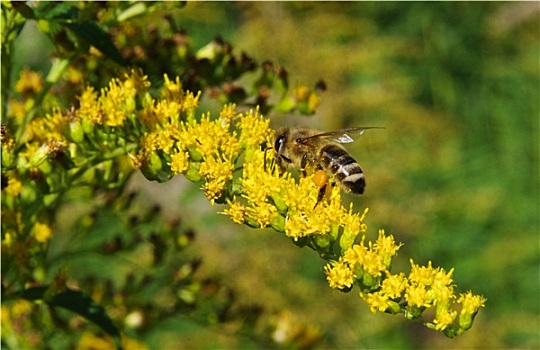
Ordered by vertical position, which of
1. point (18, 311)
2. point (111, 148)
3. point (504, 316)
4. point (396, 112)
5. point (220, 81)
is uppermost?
point (396, 112)

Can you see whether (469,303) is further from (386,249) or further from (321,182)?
(321,182)

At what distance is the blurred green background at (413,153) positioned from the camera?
13.3ft

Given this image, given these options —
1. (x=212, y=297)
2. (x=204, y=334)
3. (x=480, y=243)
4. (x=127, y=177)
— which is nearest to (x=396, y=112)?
(x=480, y=243)

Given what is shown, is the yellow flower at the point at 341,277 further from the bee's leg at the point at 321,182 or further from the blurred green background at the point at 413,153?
the blurred green background at the point at 413,153

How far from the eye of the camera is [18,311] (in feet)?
6.99

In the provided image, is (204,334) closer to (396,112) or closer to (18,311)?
(18,311)

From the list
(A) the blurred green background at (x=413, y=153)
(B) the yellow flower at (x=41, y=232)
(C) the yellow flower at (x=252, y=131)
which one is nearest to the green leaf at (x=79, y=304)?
(B) the yellow flower at (x=41, y=232)

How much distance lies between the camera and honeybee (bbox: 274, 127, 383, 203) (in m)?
1.96

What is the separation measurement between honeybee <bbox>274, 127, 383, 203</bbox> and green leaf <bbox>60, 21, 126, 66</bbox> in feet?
1.42

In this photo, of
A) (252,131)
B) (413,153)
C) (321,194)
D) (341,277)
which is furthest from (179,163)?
(413,153)

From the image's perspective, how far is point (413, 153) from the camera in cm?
537

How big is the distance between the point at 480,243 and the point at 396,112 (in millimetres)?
1139

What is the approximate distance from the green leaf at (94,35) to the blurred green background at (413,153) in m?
1.85

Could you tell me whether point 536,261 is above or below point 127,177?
above
